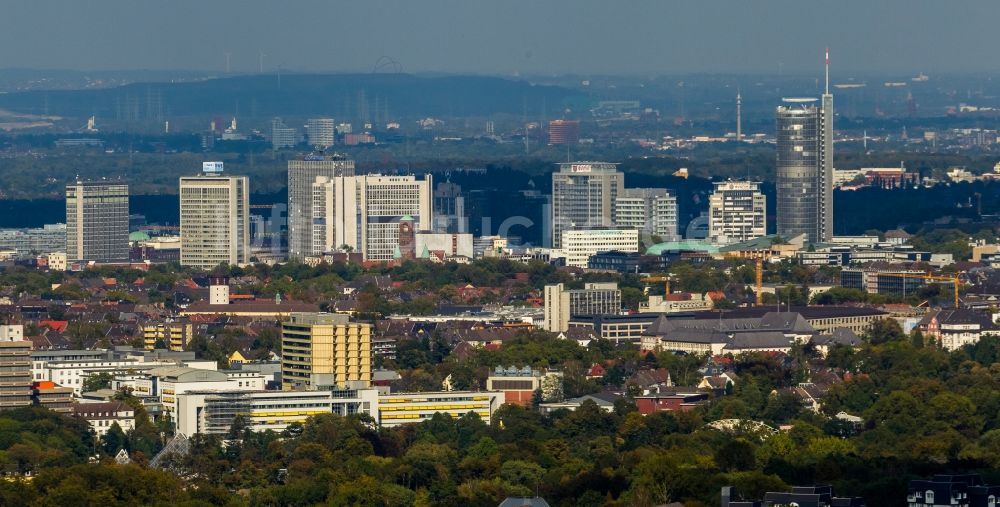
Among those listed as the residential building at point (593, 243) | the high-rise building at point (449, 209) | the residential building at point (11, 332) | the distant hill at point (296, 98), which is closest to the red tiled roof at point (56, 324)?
the residential building at point (11, 332)

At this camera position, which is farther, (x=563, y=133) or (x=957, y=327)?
(x=563, y=133)

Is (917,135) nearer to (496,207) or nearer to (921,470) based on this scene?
(496,207)

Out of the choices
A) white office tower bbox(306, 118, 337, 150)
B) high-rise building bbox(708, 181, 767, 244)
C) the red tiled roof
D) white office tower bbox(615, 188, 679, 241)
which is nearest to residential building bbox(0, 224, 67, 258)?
white office tower bbox(615, 188, 679, 241)

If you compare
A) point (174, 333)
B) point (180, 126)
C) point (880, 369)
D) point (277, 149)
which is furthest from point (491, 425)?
point (180, 126)

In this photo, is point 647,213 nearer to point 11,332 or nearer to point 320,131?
point 11,332

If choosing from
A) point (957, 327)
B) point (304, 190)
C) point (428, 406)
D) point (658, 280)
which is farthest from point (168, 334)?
point (304, 190)

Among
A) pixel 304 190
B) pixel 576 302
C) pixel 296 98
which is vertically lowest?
pixel 576 302

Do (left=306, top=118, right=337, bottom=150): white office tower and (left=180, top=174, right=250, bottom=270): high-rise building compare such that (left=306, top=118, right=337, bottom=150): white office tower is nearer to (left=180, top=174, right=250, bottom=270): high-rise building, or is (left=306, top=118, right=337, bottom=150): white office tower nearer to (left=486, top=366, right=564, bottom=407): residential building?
(left=180, top=174, right=250, bottom=270): high-rise building

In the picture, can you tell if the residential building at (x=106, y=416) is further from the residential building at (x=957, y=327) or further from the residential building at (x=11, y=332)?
the residential building at (x=957, y=327)
